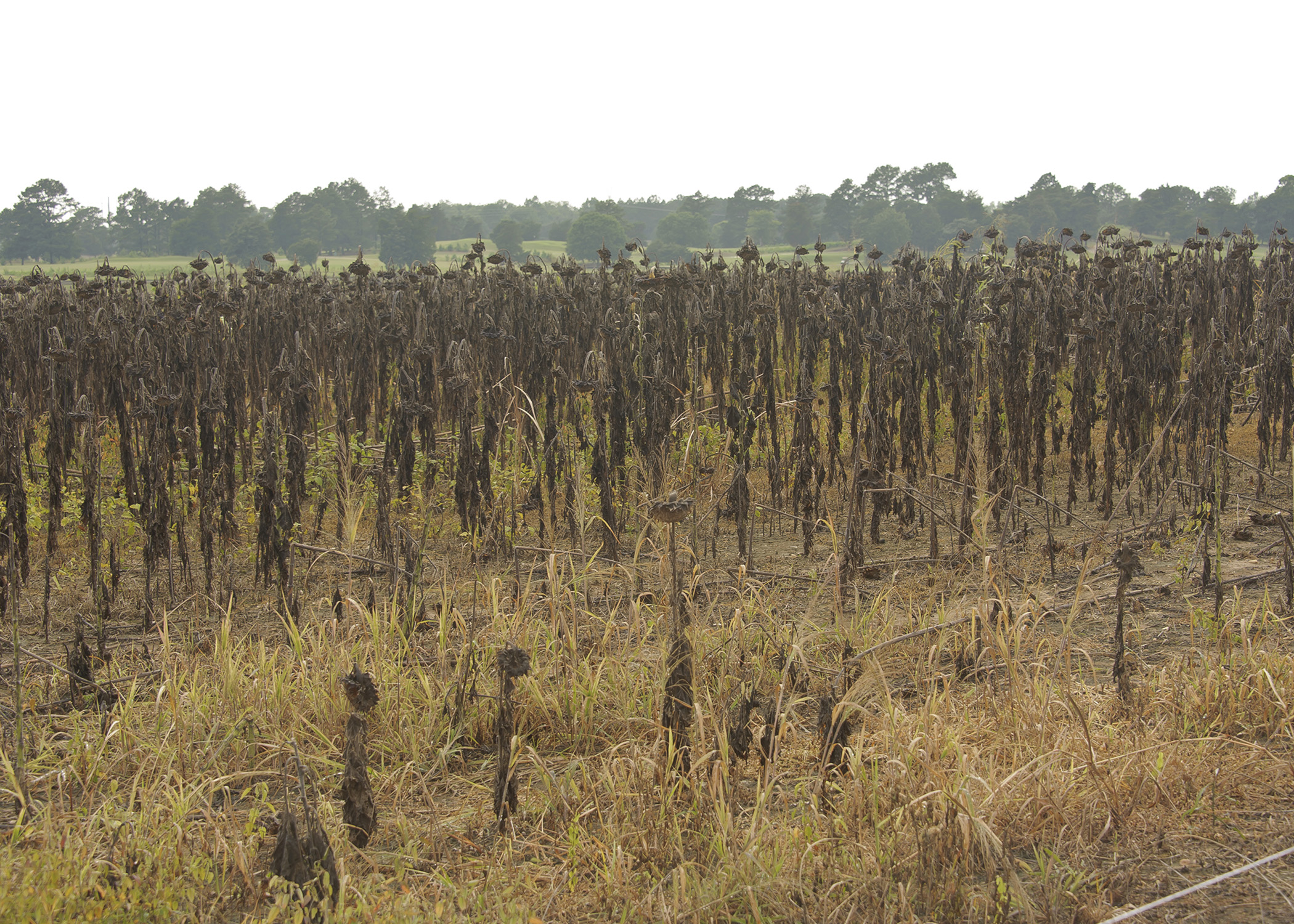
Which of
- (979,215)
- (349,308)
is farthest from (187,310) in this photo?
(979,215)

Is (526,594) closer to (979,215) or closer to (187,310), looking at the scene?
(187,310)

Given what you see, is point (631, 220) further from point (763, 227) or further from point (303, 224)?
point (303, 224)

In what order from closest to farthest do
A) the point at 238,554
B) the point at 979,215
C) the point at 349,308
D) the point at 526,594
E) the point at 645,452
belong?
the point at 526,594, the point at 645,452, the point at 238,554, the point at 349,308, the point at 979,215

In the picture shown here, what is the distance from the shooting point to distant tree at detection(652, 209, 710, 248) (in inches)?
3002

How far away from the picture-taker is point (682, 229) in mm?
76875

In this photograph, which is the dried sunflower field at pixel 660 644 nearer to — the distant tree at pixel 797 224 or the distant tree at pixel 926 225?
the distant tree at pixel 926 225

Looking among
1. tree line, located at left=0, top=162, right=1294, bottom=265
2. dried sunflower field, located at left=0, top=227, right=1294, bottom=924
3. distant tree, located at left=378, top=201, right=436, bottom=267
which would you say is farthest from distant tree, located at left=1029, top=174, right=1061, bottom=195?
dried sunflower field, located at left=0, top=227, right=1294, bottom=924

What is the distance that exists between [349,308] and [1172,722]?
8315mm

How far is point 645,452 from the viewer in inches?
203

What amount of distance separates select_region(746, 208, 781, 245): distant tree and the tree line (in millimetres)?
138

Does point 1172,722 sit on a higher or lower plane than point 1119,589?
lower

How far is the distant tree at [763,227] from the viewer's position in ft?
258

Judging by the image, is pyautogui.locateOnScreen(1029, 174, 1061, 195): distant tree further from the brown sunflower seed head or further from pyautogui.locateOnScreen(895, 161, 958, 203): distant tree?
the brown sunflower seed head

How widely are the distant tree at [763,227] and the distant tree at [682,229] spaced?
4282mm
